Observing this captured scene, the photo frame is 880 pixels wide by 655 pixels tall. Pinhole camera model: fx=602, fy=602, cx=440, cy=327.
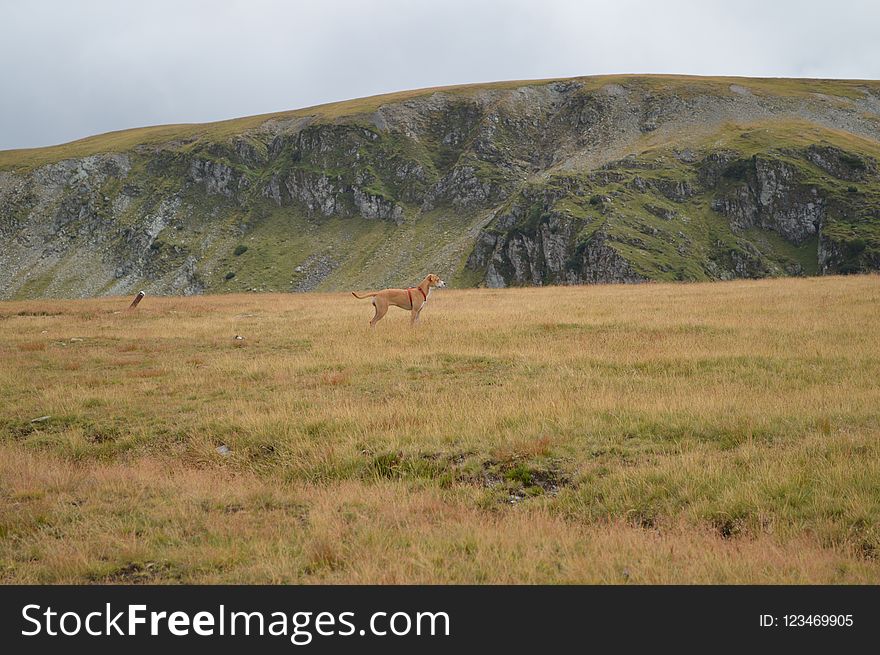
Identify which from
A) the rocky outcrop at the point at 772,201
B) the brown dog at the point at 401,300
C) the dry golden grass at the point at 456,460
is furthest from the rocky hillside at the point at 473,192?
the dry golden grass at the point at 456,460

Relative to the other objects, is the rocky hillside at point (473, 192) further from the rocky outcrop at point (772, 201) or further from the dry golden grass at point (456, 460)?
the dry golden grass at point (456, 460)

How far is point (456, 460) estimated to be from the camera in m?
8.98

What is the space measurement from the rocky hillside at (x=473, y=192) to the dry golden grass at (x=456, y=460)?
67398mm

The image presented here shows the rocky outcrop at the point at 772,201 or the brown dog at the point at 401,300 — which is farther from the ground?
the rocky outcrop at the point at 772,201

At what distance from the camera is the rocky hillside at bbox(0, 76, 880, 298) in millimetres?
89188

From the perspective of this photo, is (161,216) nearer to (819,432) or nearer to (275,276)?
(275,276)

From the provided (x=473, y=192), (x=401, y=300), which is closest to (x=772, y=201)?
(x=473, y=192)

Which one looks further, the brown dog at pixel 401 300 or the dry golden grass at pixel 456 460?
the brown dog at pixel 401 300

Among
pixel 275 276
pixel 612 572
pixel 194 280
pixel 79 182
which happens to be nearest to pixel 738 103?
pixel 275 276

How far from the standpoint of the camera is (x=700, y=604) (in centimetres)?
490

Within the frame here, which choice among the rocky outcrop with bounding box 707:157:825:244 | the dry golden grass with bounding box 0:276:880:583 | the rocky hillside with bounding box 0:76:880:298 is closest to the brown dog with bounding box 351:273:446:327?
the dry golden grass with bounding box 0:276:880:583

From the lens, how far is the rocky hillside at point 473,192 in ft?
293

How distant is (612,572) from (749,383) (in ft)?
28.4

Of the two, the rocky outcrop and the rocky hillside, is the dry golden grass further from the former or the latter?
the rocky outcrop
